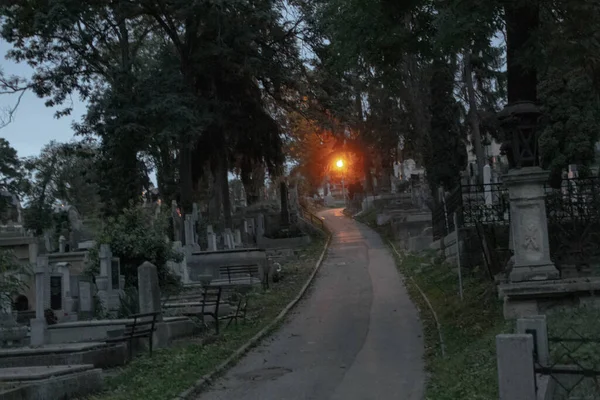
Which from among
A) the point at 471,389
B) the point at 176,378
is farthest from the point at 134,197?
the point at 471,389

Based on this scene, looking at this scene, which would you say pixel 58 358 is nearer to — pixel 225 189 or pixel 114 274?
pixel 114 274

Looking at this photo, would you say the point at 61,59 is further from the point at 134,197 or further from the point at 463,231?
the point at 463,231

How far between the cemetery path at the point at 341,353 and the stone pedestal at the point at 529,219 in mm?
2421

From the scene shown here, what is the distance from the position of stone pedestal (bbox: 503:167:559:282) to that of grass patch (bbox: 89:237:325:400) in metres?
5.30

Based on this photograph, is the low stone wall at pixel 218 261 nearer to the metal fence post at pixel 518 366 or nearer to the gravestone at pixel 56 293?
the gravestone at pixel 56 293

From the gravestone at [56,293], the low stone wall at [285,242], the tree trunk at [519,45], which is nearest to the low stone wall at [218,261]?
the gravestone at [56,293]

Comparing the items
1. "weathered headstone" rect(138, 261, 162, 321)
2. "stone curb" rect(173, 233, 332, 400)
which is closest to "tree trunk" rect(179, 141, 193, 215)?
"stone curb" rect(173, 233, 332, 400)

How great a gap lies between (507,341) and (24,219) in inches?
2003

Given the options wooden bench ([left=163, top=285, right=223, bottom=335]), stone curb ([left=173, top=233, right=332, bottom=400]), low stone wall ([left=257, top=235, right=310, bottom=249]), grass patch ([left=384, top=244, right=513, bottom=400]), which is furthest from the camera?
low stone wall ([left=257, top=235, right=310, bottom=249])

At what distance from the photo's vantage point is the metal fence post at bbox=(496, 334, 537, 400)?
466cm

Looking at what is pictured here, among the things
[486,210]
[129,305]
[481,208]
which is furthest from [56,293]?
[486,210]

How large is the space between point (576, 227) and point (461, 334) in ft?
12.4

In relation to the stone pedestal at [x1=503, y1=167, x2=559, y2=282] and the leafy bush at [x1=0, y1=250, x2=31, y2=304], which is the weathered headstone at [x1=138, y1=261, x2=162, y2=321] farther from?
the stone pedestal at [x1=503, y1=167, x2=559, y2=282]

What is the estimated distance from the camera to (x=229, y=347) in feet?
41.3
